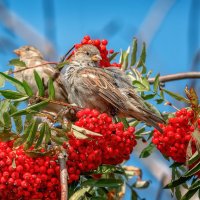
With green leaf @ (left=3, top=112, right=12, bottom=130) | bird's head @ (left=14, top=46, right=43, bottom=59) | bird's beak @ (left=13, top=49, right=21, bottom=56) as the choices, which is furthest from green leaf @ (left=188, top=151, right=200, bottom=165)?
bird's beak @ (left=13, top=49, right=21, bottom=56)

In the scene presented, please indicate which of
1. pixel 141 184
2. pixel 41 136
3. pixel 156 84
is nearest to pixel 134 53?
pixel 156 84

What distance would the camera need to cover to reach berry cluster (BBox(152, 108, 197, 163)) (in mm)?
3289

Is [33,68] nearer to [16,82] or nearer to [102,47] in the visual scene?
[102,47]

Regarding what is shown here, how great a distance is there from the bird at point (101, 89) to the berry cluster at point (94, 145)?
0.64m

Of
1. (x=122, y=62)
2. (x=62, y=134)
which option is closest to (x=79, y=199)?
(x=62, y=134)

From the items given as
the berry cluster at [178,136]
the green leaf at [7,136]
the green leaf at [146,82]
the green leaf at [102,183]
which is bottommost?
the green leaf at [102,183]

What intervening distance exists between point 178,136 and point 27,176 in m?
1.00

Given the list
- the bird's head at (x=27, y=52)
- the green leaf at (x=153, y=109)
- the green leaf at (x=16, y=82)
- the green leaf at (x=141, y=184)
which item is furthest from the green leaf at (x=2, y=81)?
the bird's head at (x=27, y=52)

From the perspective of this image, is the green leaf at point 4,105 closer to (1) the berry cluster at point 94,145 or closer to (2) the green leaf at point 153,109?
(1) the berry cluster at point 94,145

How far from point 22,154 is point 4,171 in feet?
0.49

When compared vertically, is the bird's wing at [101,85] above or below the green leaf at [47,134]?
above

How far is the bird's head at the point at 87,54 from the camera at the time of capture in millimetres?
4196

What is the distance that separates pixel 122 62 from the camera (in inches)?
173

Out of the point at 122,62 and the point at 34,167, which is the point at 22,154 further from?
the point at 122,62
